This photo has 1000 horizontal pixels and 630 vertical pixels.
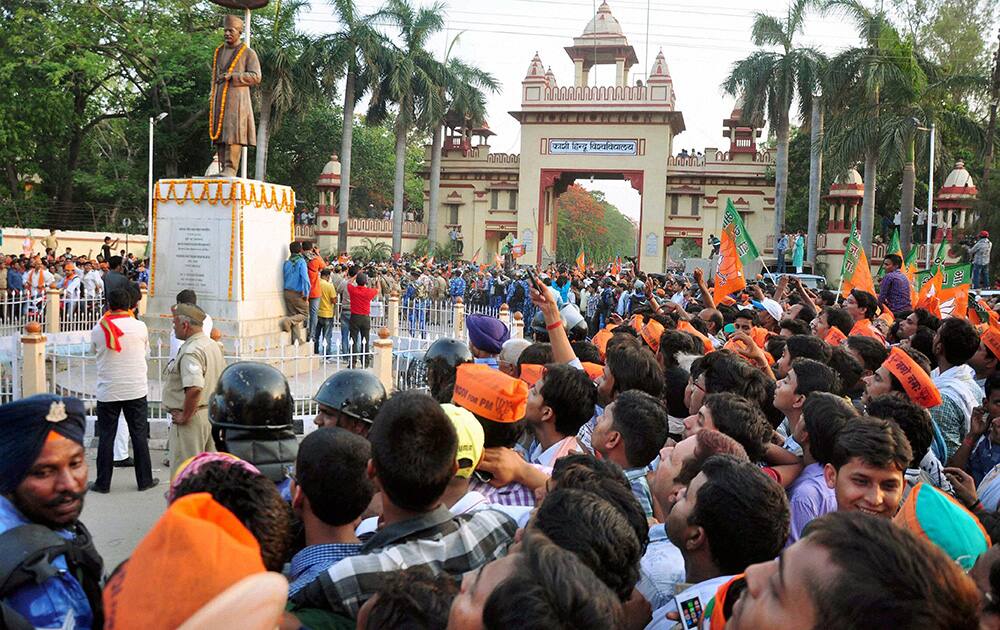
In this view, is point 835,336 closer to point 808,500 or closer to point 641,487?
point 808,500

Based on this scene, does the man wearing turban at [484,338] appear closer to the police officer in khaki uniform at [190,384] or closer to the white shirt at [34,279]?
the police officer in khaki uniform at [190,384]

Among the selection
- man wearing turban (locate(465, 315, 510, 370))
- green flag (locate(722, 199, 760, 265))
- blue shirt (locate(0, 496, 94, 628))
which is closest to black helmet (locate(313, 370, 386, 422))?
blue shirt (locate(0, 496, 94, 628))

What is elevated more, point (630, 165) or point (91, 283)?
point (630, 165)

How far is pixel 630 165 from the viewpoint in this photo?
39.4m

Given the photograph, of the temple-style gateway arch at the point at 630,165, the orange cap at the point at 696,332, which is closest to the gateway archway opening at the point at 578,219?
the temple-style gateway arch at the point at 630,165

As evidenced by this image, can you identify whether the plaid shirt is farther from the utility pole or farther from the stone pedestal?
the utility pole

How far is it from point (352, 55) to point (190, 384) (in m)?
27.6

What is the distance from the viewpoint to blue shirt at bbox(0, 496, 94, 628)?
1926 millimetres

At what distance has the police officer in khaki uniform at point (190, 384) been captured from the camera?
5379 millimetres

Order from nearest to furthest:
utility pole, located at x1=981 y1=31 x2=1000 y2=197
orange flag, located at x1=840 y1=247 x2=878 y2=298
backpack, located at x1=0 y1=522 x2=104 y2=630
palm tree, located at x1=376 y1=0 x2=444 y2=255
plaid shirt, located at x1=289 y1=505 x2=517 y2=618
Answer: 1. backpack, located at x1=0 y1=522 x2=104 y2=630
2. plaid shirt, located at x1=289 y1=505 x2=517 y2=618
3. orange flag, located at x1=840 y1=247 x2=878 y2=298
4. utility pole, located at x1=981 y1=31 x2=1000 y2=197
5. palm tree, located at x1=376 y1=0 x2=444 y2=255

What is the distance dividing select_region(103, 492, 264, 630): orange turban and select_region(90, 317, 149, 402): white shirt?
4882 millimetres

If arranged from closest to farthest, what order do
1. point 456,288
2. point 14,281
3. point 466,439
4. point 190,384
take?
1. point 466,439
2. point 190,384
3. point 14,281
4. point 456,288

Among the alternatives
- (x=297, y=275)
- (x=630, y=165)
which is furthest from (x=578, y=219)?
(x=297, y=275)

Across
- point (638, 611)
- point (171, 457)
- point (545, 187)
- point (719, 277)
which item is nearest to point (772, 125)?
point (545, 187)
